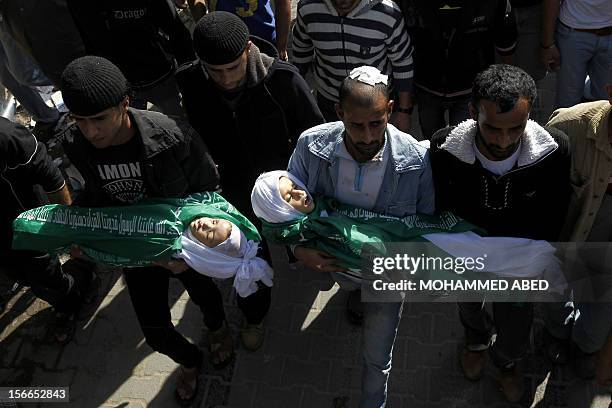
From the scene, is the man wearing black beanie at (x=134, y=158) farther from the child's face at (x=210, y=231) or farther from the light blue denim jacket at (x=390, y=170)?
the light blue denim jacket at (x=390, y=170)

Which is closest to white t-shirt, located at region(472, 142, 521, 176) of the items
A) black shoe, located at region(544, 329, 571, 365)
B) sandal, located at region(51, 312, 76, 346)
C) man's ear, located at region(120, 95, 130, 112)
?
black shoe, located at region(544, 329, 571, 365)

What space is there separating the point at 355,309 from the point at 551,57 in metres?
2.43

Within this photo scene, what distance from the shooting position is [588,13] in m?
4.18

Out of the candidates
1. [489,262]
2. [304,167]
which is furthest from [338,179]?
[489,262]

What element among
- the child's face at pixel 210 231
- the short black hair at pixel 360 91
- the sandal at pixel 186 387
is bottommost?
the sandal at pixel 186 387

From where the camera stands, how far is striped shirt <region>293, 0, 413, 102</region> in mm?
3896

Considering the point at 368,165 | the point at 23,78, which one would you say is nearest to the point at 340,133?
the point at 368,165

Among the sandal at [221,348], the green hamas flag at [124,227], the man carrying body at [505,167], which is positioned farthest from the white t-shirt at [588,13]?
the sandal at [221,348]

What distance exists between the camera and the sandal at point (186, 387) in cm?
404

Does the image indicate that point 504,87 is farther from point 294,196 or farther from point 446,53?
point 446,53

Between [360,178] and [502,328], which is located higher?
[360,178]

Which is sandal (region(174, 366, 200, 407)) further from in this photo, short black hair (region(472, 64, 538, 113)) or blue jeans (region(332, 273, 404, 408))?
short black hair (region(472, 64, 538, 113))

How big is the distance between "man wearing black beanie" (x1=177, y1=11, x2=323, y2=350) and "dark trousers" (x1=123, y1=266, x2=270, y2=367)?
475mm

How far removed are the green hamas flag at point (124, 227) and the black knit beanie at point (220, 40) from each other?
0.78 m
